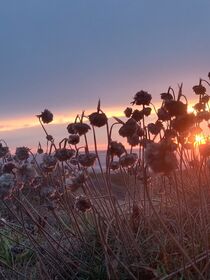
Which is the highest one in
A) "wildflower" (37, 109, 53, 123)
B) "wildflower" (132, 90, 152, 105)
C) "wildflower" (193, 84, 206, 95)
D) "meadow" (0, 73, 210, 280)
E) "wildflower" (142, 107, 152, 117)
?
"wildflower" (193, 84, 206, 95)

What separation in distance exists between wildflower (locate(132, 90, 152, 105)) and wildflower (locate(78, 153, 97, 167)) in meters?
0.45

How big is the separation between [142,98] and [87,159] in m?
0.53

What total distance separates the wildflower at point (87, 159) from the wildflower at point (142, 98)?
17.7 inches

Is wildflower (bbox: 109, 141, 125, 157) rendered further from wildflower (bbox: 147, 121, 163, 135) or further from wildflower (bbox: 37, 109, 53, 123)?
wildflower (bbox: 37, 109, 53, 123)

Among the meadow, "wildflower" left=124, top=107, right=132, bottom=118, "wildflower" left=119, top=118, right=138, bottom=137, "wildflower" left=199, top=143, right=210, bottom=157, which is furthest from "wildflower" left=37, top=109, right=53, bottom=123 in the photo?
"wildflower" left=199, top=143, right=210, bottom=157

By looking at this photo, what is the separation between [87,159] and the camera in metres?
3.73

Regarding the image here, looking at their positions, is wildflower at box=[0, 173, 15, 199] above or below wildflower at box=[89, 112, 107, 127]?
below

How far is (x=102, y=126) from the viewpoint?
125 inches

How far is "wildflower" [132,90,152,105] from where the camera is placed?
3.69 m

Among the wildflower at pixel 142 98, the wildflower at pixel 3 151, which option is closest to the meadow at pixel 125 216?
the wildflower at pixel 142 98

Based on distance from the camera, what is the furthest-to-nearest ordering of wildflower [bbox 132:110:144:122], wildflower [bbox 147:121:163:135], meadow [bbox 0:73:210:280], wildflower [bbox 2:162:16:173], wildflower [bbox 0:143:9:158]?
wildflower [bbox 0:143:9:158], wildflower [bbox 147:121:163:135], wildflower [bbox 132:110:144:122], wildflower [bbox 2:162:16:173], meadow [bbox 0:73:210:280]

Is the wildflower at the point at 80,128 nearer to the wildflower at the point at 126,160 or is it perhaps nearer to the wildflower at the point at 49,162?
the wildflower at the point at 126,160

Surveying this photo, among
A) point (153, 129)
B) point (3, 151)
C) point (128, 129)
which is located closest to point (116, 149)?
point (128, 129)

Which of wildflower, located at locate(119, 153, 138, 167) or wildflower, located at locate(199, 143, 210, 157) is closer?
wildflower, located at locate(199, 143, 210, 157)
